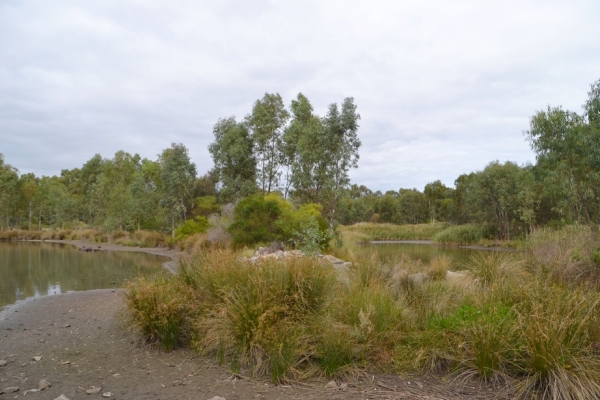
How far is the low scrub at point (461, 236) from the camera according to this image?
131 ft

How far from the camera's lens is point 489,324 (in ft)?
15.2

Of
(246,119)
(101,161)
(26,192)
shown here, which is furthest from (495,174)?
(101,161)

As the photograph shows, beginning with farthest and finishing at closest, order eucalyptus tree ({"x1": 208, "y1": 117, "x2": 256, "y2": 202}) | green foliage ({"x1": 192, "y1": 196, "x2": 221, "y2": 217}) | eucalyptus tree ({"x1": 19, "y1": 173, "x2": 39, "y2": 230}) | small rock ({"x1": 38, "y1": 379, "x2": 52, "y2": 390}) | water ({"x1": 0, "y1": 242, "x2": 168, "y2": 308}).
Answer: eucalyptus tree ({"x1": 19, "y1": 173, "x2": 39, "y2": 230}) < green foliage ({"x1": 192, "y1": 196, "x2": 221, "y2": 217}) < eucalyptus tree ({"x1": 208, "y1": 117, "x2": 256, "y2": 202}) < water ({"x1": 0, "y1": 242, "x2": 168, "y2": 308}) < small rock ({"x1": 38, "y1": 379, "x2": 52, "y2": 390})

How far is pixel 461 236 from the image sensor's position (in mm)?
41062

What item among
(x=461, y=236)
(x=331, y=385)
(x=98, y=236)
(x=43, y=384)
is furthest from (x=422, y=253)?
(x=98, y=236)

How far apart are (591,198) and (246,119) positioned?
921 inches

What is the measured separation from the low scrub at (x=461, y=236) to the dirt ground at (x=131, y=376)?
3766cm

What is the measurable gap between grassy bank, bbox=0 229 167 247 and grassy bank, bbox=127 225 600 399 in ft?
89.4

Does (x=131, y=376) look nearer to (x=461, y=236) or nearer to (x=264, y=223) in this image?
(x=264, y=223)

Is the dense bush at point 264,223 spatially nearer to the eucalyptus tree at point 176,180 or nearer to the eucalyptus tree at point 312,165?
the eucalyptus tree at point 312,165

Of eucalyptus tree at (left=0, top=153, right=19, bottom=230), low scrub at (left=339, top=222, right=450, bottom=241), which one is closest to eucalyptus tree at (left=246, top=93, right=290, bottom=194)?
low scrub at (left=339, top=222, right=450, bottom=241)

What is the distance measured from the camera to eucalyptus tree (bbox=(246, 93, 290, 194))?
31.0 m

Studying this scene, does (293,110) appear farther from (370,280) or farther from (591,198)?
Result: (370,280)

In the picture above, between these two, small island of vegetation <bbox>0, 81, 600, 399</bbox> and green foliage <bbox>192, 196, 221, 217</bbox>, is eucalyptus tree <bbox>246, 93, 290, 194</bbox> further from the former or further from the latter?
small island of vegetation <bbox>0, 81, 600, 399</bbox>
